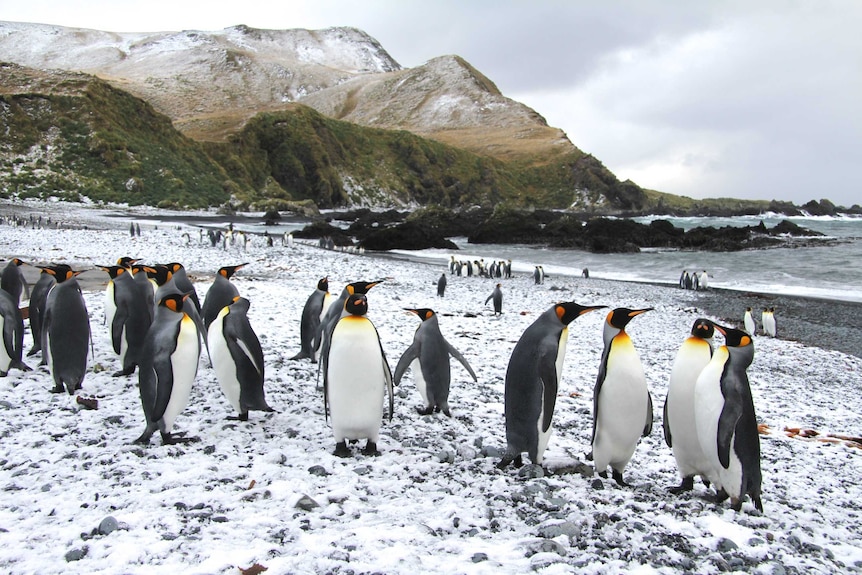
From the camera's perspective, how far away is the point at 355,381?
384 centimetres

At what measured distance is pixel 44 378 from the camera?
16.2ft

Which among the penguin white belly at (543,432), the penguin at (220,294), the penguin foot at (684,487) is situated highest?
the penguin at (220,294)

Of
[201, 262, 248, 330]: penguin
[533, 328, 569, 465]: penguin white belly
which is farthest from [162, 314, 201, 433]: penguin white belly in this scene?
[533, 328, 569, 465]: penguin white belly

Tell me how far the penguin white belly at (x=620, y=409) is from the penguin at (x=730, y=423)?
0.33 m

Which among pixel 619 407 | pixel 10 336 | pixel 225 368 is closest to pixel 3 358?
pixel 10 336

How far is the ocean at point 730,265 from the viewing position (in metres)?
19.3

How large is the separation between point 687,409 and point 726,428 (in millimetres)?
406

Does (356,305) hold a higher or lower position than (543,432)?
higher

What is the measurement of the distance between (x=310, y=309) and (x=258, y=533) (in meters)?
3.80

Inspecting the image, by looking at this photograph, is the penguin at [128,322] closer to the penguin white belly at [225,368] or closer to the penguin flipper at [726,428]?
the penguin white belly at [225,368]

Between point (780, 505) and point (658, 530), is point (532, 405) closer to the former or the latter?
point (658, 530)

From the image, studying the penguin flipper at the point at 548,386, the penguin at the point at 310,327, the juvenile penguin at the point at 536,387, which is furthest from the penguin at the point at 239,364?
the penguin flipper at the point at 548,386

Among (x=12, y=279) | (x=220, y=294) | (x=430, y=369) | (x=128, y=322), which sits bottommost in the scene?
(x=430, y=369)

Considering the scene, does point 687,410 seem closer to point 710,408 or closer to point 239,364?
point 710,408
